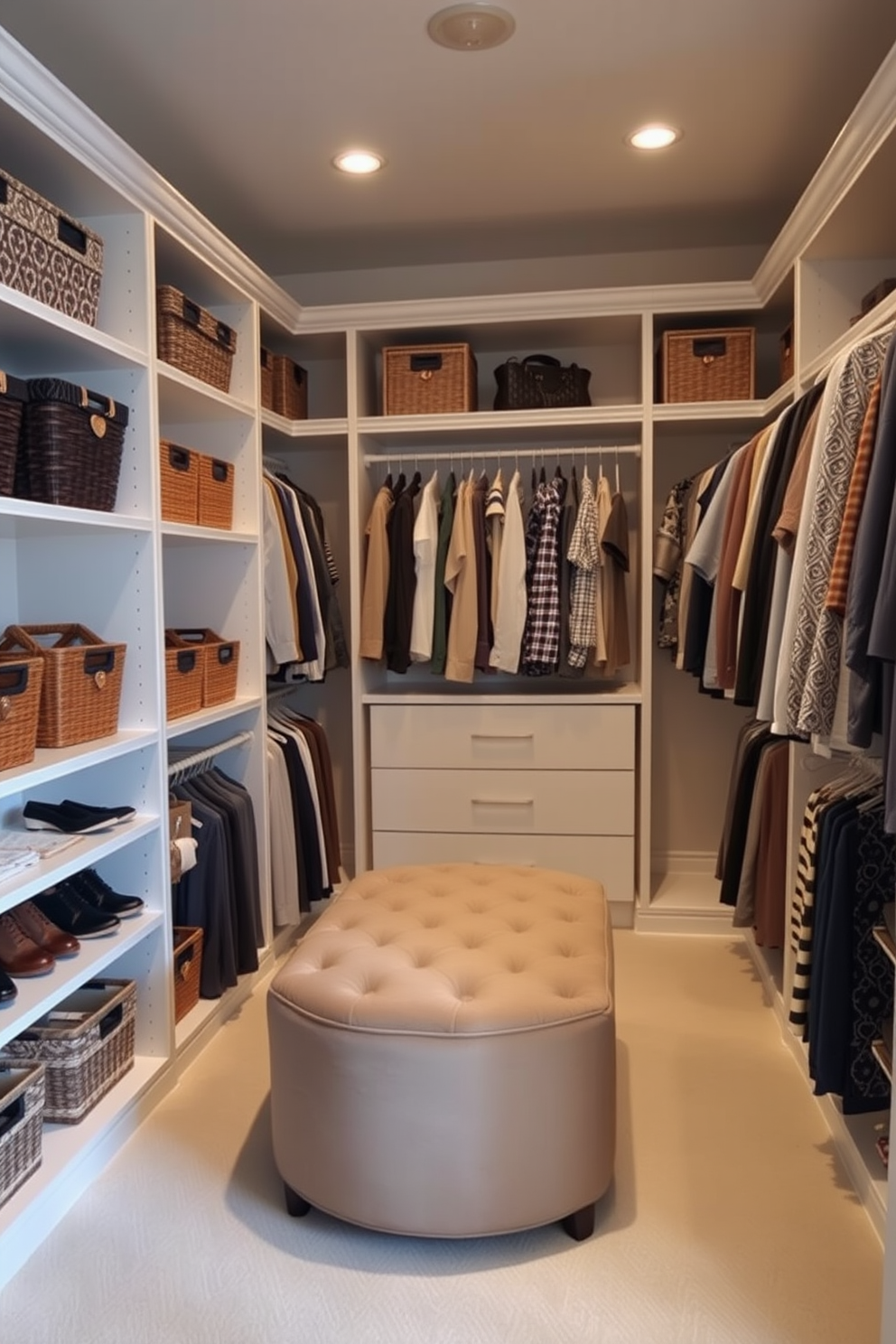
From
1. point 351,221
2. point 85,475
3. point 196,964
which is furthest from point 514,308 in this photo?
point 196,964

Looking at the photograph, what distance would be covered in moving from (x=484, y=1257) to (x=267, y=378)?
264cm

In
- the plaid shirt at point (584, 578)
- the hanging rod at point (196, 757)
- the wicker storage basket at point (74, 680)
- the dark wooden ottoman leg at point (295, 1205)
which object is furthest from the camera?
the plaid shirt at point (584, 578)

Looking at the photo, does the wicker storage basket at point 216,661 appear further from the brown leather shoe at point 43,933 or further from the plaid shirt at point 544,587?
the plaid shirt at point 544,587

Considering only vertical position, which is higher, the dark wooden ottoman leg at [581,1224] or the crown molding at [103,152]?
the crown molding at [103,152]

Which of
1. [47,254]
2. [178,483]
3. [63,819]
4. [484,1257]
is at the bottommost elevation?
[484,1257]

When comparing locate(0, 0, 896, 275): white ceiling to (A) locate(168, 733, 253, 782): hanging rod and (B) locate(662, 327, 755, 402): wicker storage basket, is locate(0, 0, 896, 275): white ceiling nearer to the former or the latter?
(B) locate(662, 327, 755, 402): wicker storage basket

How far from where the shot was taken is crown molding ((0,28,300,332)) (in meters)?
1.68

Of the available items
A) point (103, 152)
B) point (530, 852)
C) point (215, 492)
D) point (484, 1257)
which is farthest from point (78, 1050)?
point (103, 152)

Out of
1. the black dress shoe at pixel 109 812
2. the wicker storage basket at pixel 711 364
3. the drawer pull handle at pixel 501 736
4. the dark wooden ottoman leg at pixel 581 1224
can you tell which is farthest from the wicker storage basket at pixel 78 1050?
the wicker storage basket at pixel 711 364

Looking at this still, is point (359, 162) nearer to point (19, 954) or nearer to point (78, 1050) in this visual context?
point (19, 954)

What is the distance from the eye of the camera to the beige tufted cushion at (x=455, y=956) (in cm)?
173

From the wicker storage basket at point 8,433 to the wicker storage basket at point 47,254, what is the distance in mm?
190

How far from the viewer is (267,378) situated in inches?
128

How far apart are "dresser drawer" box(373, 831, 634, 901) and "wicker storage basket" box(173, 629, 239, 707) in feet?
2.90
